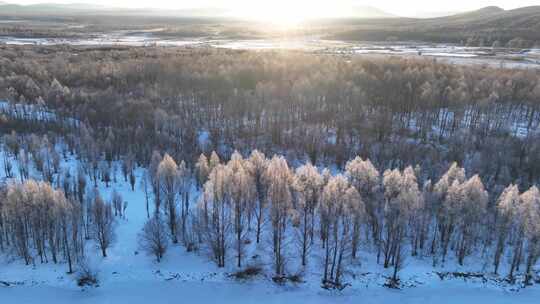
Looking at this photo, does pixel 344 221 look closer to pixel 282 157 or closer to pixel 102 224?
pixel 282 157

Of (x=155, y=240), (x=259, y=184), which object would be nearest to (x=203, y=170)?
(x=259, y=184)

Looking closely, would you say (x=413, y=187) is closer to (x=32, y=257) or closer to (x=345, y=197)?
(x=345, y=197)

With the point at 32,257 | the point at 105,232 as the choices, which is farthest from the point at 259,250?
the point at 32,257

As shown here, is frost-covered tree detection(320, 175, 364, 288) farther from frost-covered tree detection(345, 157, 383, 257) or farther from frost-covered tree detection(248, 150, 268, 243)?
frost-covered tree detection(248, 150, 268, 243)

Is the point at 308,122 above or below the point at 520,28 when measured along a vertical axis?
below

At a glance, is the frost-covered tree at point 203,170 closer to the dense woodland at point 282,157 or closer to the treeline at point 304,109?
the dense woodland at point 282,157

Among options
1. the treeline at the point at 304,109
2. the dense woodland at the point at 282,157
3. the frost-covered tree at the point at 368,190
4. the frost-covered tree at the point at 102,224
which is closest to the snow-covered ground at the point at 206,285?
the frost-covered tree at the point at 102,224
